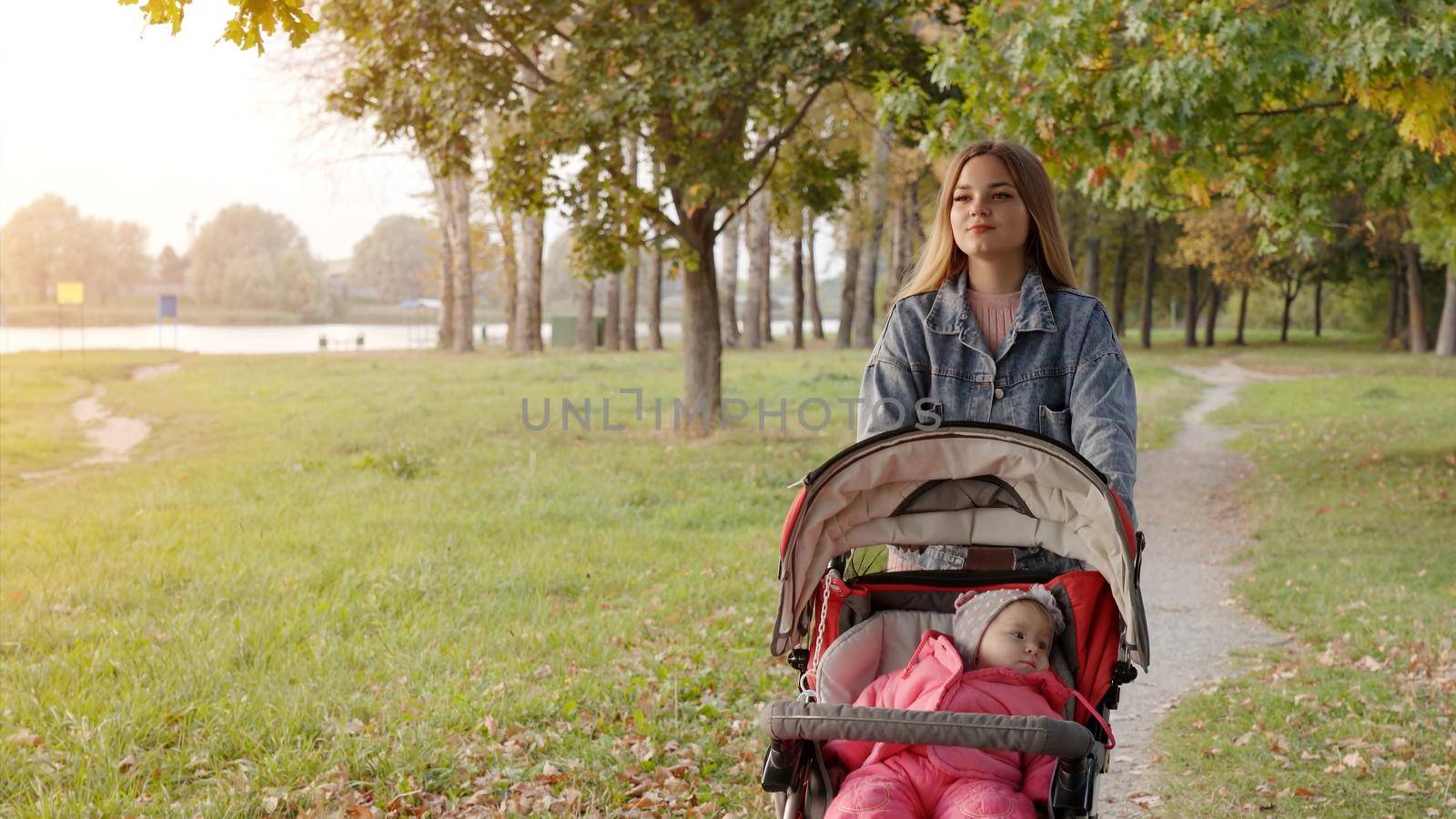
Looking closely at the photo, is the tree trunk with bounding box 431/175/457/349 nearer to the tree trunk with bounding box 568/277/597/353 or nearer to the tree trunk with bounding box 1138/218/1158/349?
the tree trunk with bounding box 568/277/597/353

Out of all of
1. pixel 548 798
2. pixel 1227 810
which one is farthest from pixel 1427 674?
pixel 548 798

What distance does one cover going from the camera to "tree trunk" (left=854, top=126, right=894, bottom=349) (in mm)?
32062

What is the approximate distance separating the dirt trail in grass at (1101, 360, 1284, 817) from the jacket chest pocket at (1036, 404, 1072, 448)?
6.46 ft

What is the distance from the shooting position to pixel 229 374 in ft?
87.6

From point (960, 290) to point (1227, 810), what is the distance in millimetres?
2550

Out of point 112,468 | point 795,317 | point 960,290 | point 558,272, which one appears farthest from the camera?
point 558,272

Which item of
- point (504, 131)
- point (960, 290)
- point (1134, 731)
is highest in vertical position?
point (504, 131)

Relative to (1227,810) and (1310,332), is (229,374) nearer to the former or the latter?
(1227,810)

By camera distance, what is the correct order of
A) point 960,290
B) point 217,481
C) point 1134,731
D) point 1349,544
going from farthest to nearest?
point 217,481
point 1349,544
point 1134,731
point 960,290

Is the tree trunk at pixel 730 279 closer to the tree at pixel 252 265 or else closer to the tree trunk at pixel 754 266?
the tree trunk at pixel 754 266

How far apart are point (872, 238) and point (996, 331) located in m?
33.1

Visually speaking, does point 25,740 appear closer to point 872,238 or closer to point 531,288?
point 531,288

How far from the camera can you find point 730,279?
3878 centimetres

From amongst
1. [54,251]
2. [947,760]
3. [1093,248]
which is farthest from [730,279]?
[947,760]
